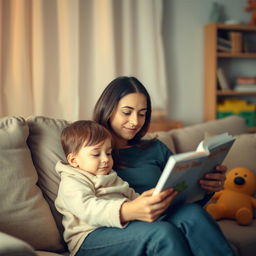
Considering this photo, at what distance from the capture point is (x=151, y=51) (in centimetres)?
302

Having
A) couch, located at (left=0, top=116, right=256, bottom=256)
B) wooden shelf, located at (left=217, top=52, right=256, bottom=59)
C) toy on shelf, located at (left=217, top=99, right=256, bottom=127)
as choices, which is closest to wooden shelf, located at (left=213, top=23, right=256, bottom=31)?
wooden shelf, located at (left=217, top=52, right=256, bottom=59)

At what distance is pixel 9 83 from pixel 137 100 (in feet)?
3.99

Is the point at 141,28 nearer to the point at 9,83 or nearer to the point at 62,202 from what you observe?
the point at 9,83

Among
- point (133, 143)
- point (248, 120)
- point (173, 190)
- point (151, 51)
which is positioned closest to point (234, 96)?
point (248, 120)

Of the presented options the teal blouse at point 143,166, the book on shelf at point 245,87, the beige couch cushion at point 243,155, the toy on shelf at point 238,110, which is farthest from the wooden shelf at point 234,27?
the teal blouse at point 143,166

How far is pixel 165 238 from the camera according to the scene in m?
1.12

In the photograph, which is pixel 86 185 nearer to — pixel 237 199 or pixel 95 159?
pixel 95 159

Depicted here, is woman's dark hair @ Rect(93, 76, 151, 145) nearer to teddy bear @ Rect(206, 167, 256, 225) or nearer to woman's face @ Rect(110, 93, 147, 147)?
woman's face @ Rect(110, 93, 147, 147)

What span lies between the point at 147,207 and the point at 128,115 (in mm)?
506

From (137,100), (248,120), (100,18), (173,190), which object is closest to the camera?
(173,190)

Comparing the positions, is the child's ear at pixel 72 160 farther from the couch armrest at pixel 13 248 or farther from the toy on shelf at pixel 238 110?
the toy on shelf at pixel 238 110

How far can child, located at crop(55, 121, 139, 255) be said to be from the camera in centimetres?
121

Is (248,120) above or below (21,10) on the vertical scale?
below

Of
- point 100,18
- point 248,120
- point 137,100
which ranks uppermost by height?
point 100,18
